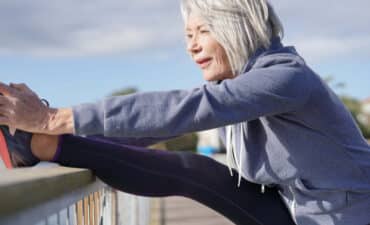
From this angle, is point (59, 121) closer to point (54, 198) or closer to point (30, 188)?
point (54, 198)

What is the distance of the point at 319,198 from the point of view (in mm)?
1588

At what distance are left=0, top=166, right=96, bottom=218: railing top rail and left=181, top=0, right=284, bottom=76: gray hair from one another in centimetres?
50

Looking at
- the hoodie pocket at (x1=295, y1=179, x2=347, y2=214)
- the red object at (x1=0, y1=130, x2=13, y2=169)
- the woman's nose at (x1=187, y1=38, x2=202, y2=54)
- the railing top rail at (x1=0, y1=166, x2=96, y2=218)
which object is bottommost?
the hoodie pocket at (x1=295, y1=179, x2=347, y2=214)

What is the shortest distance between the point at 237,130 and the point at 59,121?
0.57m

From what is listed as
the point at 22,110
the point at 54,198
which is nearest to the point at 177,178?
the point at 22,110

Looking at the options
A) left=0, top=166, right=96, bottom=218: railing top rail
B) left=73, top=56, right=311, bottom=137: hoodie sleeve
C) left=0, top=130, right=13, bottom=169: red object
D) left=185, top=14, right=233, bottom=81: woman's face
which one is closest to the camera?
left=0, top=166, right=96, bottom=218: railing top rail

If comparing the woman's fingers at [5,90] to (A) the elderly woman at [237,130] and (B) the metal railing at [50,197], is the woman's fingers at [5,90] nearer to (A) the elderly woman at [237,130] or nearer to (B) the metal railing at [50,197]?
(A) the elderly woman at [237,130]

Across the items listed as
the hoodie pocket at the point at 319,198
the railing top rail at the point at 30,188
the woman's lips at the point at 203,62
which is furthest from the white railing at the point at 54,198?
the hoodie pocket at the point at 319,198

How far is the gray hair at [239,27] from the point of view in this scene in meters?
1.48

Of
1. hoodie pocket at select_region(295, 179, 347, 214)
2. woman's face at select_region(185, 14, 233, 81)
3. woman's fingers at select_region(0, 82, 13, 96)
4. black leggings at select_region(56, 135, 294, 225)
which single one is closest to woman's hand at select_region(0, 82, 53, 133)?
woman's fingers at select_region(0, 82, 13, 96)

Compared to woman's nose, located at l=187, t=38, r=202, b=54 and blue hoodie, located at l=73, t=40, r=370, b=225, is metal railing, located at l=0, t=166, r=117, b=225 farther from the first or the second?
woman's nose, located at l=187, t=38, r=202, b=54

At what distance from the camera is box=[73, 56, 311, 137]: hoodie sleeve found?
49.6 inches

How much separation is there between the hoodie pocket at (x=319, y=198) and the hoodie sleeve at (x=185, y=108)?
36cm

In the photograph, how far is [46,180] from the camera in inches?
38.8
